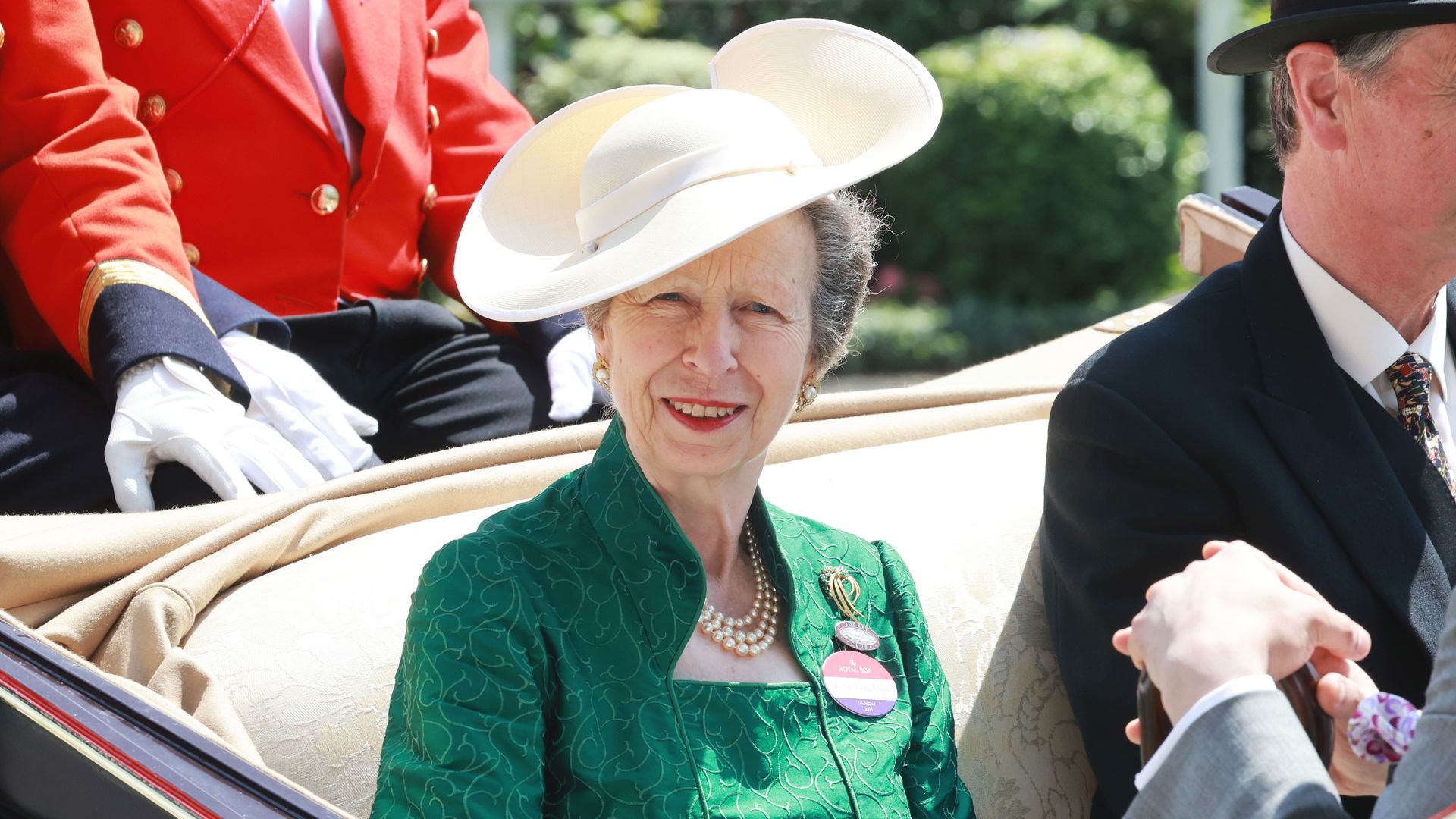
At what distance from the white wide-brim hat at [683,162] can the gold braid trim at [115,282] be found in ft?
1.86

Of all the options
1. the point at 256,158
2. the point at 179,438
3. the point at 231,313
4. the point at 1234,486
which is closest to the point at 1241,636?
the point at 1234,486

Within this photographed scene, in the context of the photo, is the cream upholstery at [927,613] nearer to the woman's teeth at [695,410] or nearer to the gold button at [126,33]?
the woman's teeth at [695,410]

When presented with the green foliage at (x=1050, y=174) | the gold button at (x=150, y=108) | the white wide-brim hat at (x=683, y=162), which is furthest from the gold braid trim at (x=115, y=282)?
the green foliage at (x=1050, y=174)

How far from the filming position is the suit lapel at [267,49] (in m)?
2.49

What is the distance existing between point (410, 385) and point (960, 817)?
1256mm

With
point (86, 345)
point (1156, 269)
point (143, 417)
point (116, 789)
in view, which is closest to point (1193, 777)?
point (116, 789)

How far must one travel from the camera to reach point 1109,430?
191cm

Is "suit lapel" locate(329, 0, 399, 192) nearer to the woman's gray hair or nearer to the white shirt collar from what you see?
the woman's gray hair

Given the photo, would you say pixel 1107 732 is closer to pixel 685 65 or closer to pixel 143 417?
pixel 143 417

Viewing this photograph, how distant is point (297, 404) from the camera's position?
7.59 ft

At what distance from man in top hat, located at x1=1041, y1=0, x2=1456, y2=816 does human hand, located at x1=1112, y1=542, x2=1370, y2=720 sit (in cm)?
60

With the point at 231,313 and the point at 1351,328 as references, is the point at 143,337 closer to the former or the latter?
the point at 231,313

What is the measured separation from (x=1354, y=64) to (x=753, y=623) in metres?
0.98

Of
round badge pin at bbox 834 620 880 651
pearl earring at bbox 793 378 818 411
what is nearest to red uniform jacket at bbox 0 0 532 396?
pearl earring at bbox 793 378 818 411
